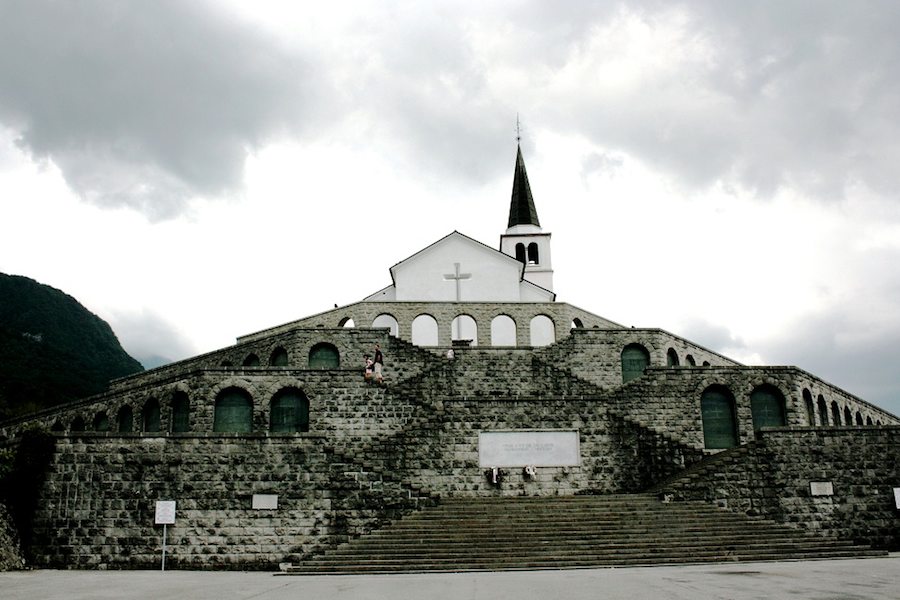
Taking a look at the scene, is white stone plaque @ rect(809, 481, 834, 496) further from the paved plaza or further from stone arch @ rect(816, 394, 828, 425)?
stone arch @ rect(816, 394, 828, 425)

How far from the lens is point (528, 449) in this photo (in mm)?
23969

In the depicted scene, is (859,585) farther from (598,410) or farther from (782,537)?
(598,410)

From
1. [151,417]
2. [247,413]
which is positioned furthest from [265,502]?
[151,417]

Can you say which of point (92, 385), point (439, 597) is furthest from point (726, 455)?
point (92, 385)

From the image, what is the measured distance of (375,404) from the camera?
86.8 feet

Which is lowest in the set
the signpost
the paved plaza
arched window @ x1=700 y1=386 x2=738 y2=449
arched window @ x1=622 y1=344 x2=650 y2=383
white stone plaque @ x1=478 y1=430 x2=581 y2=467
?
the paved plaza

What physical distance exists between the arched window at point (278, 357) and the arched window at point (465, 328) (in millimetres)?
8708

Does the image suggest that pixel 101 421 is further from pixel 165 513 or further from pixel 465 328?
pixel 465 328

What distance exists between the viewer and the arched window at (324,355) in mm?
32250

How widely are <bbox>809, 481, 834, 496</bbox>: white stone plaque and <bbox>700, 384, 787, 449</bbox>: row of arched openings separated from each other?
17.7 feet

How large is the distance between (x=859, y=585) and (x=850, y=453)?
441 inches

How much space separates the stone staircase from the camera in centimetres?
1809

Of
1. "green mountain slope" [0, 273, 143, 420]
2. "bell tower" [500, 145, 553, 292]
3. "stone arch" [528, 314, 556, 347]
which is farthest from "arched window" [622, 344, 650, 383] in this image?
"green mountain slope" [0, 273, 143, 420]

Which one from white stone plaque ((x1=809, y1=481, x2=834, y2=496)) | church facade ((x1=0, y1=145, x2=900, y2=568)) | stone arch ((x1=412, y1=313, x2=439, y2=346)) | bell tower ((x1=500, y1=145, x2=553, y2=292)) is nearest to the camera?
church facade ((x1=0, y1=145, x2=900, y2=568))
